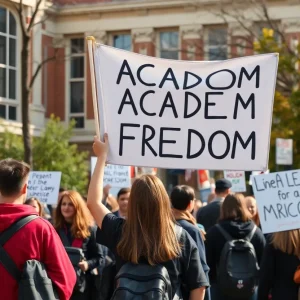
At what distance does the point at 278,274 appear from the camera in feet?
25.4

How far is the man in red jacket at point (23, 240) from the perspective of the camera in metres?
5.21

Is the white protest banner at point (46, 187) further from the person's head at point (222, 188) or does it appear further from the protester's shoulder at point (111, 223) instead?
the protester's shoulder at point (111, 223)

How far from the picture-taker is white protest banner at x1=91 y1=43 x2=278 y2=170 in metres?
6.18

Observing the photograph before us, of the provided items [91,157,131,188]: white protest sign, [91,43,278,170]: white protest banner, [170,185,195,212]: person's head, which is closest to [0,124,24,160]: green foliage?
[91,157,131,188]: white protest sign

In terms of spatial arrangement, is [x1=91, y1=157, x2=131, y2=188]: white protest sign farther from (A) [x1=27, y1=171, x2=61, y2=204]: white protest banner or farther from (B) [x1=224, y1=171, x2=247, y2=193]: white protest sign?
(B) [x1=224, y1=171, x2=247, y2=193]: white protest sign

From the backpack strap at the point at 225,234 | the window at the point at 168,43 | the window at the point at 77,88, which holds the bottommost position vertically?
the backpack strap at the point at 225,234

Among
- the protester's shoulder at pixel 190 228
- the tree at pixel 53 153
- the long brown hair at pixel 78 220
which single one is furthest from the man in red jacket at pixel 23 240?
the tree at pixel 53 153

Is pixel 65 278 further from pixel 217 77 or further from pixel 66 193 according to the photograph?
pixel 66 193

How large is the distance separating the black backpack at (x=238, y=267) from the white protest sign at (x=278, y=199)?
700 mm

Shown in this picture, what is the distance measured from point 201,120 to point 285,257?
1.86 meters

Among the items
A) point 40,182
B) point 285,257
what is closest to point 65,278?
point 285,257

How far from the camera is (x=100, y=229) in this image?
18.2 feet

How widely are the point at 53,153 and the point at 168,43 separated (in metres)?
8.98

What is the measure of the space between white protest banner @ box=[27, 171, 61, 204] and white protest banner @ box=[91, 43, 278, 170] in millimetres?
7494
